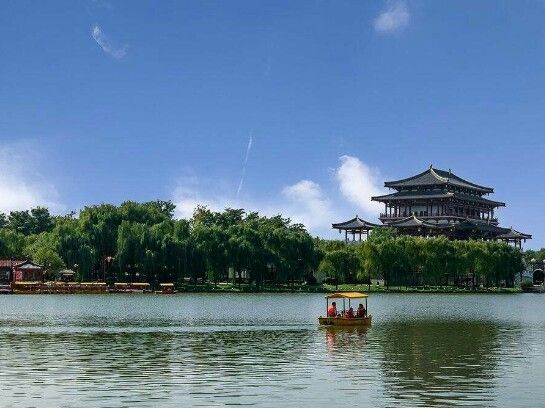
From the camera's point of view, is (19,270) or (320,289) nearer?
(320,289)

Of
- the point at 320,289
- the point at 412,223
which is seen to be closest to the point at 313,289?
the point at 320,289

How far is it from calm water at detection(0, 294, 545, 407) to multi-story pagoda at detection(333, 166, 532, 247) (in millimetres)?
75023

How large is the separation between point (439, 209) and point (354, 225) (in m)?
11.0

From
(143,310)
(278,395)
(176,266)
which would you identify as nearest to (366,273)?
(176,266)

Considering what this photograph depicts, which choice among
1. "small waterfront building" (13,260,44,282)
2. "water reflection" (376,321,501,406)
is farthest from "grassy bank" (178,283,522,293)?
"water reflection" (376,321,501,406)

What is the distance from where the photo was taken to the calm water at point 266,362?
2002 centimetres

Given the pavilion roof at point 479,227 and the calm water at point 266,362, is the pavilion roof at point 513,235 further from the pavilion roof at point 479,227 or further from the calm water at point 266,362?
the calm water at point 266,362

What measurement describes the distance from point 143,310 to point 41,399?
3692 centimetres

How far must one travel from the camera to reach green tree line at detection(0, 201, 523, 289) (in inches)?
3337

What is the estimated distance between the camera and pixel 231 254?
85.0 meters

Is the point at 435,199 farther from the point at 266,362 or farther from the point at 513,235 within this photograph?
the point at 266,362

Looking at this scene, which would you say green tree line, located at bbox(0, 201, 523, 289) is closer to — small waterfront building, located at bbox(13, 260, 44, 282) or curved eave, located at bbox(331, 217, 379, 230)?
small waterfront building, located at bbox(13, 260, 44, 282)

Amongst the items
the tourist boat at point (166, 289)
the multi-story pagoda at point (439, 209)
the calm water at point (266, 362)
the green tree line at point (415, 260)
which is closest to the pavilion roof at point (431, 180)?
the multi-story pagoda at point (439, 209)

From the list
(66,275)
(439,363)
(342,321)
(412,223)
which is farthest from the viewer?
(412,223)
